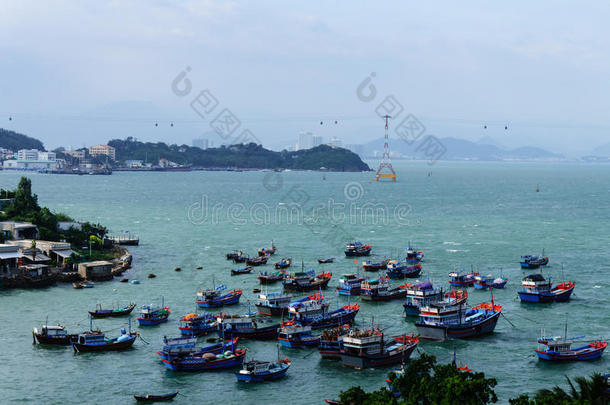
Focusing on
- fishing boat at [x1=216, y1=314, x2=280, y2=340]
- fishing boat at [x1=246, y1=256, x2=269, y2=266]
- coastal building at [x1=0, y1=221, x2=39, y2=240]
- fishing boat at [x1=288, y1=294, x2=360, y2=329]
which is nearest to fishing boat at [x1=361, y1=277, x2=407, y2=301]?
fishing boat at [x1=288, y1=294, x2=360, y2=329]

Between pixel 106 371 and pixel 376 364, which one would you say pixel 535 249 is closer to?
pixel 376 364

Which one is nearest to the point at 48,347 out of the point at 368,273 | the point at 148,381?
the point at 148,381

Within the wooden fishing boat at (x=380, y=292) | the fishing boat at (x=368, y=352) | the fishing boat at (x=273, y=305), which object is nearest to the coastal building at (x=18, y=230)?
the fishing boat at (x=273, y=305)

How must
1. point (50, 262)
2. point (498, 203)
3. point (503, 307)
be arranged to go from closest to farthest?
point (503, 307), point (50, 262), point (498, 203)

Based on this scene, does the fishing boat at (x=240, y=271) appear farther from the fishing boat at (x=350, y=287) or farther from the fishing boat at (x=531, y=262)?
the fishing boat at (x=531, y=262)

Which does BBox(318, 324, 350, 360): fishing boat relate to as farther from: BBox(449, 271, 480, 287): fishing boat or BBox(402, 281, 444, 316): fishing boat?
BBox(449, 271, 480, 287): fishing boat

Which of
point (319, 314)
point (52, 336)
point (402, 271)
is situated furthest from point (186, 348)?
point (402, 271)
